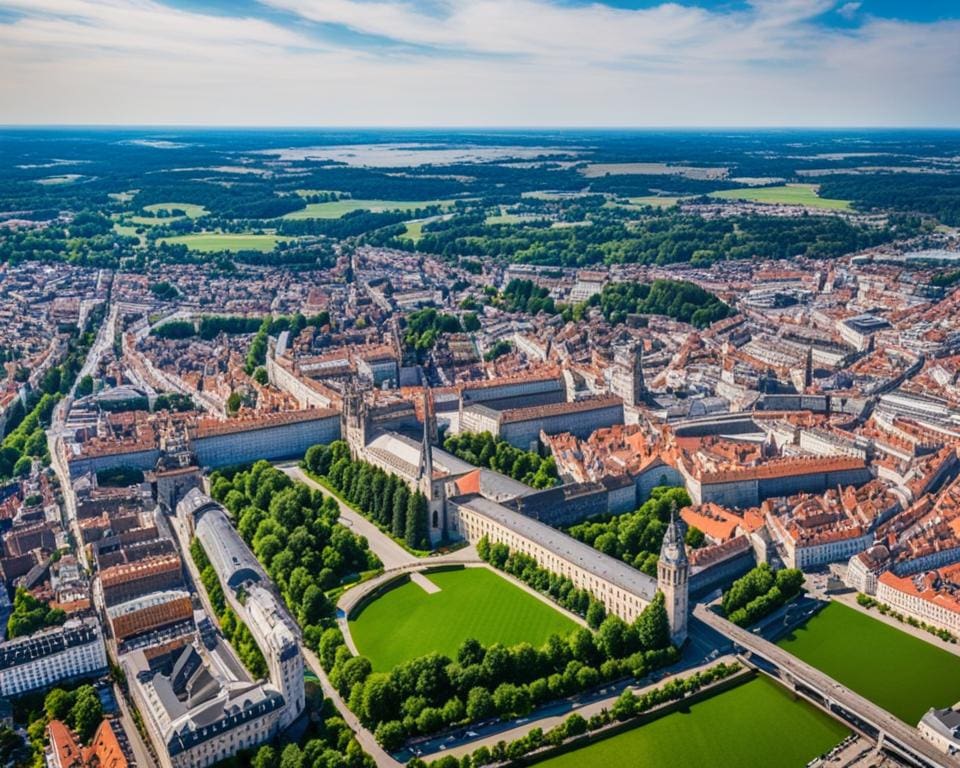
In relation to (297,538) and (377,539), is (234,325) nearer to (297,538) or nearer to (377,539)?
(377,539)

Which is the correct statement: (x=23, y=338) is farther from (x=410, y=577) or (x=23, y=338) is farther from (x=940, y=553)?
(x=940, y=553)

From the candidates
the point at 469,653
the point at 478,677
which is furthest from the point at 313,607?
the point at 478,677

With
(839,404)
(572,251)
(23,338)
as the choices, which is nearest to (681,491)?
(839,404)

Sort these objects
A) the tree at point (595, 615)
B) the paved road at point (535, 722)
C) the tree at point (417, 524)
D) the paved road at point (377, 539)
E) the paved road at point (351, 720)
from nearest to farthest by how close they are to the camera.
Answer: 1. the paved road at point (351, 720)
2. the paved road at point (535, 722)
3. the tree at point (595, 615)
4. the paved road at point (377, 539)
5. the tree at point (417, 524)

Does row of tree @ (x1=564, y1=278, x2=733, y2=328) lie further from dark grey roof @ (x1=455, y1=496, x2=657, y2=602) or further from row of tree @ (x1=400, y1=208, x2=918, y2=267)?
dark grey roof @ (x1=455, y1=496, x2=657, y2=602)

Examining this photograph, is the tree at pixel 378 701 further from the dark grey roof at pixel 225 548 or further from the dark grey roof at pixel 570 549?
the dark grey roof at pixel 570 549

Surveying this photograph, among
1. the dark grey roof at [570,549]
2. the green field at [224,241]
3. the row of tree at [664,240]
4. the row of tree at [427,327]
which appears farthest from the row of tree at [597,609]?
the green field at [224,241]
